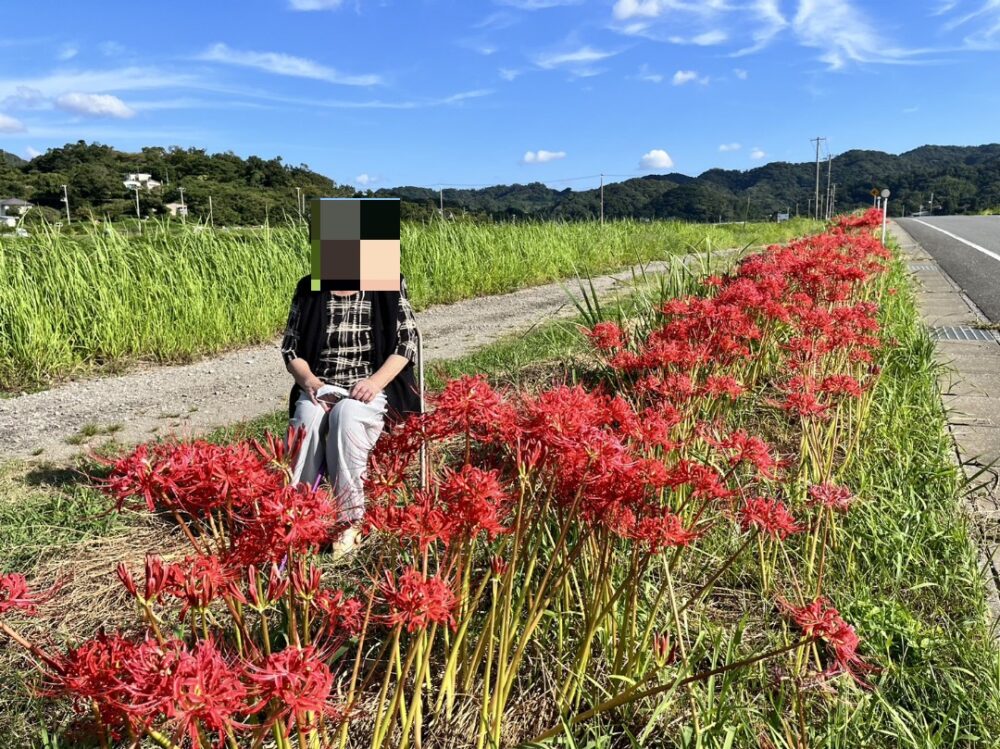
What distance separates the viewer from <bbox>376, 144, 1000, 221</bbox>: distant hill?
26172 millimetres

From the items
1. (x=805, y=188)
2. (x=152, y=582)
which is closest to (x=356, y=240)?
(x=152, y=582)

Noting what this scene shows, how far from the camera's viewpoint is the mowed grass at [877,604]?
180 cm

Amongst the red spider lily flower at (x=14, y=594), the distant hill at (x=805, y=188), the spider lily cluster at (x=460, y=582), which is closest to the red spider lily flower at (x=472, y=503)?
the spider lily cluster at (x=460, y=582)

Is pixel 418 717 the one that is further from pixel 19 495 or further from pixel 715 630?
pixel 19 495

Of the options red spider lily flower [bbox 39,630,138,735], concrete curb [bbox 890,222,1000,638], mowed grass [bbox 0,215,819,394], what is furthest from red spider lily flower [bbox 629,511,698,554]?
mowed grass [bbox 0,215,819,394]

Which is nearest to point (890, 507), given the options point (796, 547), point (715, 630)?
point (796, 547)

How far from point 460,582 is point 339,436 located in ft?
4.55

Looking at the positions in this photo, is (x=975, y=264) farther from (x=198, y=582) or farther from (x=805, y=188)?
(x=805, y=188)

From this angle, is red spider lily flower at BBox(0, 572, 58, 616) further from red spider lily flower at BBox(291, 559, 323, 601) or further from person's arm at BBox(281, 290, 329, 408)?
person's arm at BBox(281, 290, 329, 408)

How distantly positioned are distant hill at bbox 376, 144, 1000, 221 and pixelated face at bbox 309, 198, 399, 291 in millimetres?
15560

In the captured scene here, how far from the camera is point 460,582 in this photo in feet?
5.24

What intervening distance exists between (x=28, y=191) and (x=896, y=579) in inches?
694

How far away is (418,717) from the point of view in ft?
4.70

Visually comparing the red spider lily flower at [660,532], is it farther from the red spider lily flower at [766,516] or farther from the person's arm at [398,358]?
the person's arm at [398,358]
